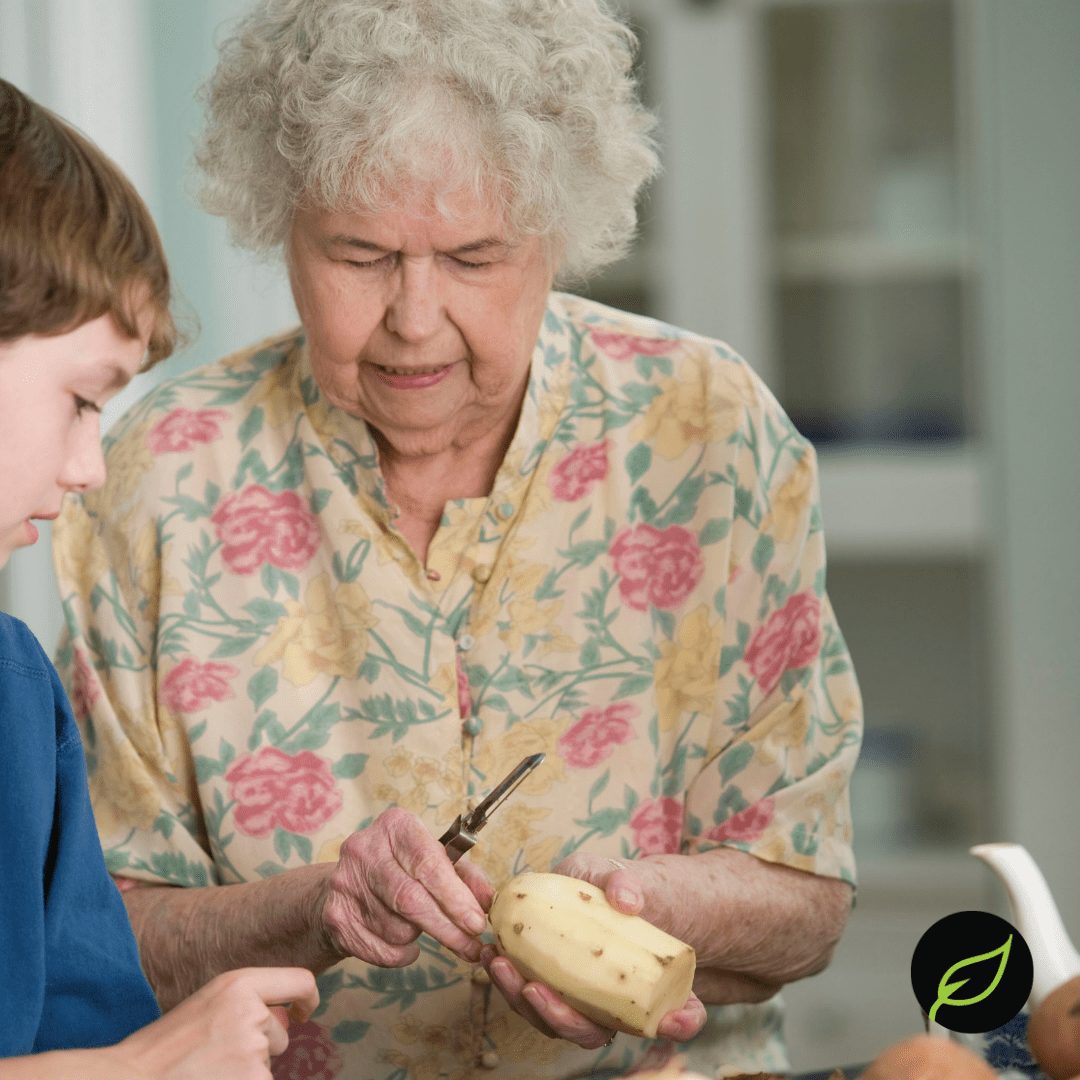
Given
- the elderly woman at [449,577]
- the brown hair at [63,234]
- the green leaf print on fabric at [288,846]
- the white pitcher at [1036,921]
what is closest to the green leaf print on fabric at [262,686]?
the elderly woman at [449,577]

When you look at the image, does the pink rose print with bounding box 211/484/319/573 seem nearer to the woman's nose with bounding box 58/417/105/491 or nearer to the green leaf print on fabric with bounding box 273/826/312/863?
the green leaf print on fabric with bounding box 273/826/312/863

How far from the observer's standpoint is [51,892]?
3.59ft

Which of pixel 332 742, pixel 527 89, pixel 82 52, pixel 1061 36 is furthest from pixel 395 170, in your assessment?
pixel 1061 36

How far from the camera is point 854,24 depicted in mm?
3154

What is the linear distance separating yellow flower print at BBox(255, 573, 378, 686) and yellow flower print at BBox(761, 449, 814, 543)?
0.40 m

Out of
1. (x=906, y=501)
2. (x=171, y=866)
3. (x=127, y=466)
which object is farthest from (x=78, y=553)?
(x=906, y=501)

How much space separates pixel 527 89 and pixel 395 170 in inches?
5.5

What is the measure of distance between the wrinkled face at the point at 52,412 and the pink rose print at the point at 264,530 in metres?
0.39

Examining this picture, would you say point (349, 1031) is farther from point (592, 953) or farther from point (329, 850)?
point (592, 953)

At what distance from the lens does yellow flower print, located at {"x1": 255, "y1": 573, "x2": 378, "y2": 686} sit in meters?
1.40

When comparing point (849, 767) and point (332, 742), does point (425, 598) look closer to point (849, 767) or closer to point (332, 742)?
point (332, 742)

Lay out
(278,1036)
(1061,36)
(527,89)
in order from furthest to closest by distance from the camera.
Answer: (1061,36) → (527,89) → (278,1036)

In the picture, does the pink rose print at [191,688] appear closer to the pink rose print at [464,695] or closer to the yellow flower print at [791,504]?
the pink rose print at [464,695]

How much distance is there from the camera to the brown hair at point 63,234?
3.06 ft
